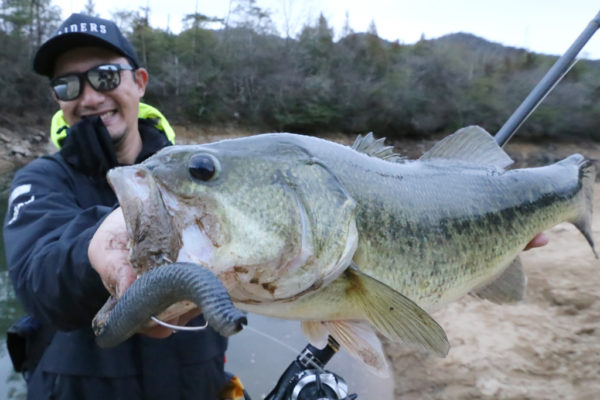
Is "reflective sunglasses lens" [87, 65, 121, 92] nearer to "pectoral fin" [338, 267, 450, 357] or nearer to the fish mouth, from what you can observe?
the fish mouth

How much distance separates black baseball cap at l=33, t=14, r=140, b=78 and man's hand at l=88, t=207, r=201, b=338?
1560 millimetres

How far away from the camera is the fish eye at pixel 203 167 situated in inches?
50.8

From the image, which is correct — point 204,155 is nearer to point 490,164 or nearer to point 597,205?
point 490,164

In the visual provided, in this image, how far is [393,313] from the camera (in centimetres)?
152

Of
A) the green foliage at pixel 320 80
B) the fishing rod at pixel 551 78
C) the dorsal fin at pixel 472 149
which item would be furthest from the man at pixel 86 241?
the green foliage at pixel 320 80

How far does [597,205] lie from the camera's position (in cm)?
1076

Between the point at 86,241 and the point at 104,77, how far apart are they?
1.50 metres

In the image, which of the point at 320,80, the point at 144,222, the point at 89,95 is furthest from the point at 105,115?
the point at 320,80

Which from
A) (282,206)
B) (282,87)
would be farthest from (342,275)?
(282,87)

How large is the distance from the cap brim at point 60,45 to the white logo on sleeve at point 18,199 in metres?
0.93

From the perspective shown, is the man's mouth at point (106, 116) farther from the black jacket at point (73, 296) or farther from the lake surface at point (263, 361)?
the lake surface at point (263, 361)

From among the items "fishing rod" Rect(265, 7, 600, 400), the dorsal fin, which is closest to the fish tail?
the dorsal fin

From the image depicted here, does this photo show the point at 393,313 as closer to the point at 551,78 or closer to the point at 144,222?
the point at 144,222

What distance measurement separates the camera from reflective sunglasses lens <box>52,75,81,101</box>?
2.54 m
